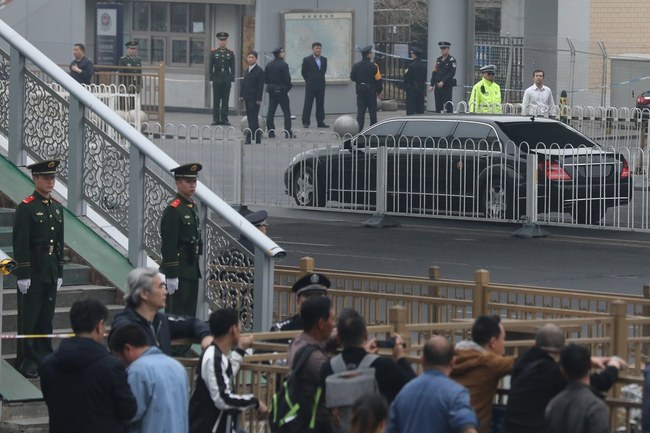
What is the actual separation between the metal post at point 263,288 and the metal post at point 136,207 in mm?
1712

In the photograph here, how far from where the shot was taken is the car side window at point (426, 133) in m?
23.3

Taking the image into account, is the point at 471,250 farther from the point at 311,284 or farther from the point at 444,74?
the point at 444,74

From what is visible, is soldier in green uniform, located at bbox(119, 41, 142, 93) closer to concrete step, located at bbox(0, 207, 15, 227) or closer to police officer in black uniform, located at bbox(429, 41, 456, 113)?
police officer in black uniform, located at bbox(429, 41, 456, 113)

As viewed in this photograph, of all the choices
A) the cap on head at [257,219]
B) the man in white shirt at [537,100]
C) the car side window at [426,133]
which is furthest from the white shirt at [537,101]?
the cap on head at [257,219]

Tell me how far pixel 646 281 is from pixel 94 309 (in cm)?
1056

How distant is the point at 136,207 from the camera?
1355 cm

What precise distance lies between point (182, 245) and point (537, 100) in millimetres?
17851

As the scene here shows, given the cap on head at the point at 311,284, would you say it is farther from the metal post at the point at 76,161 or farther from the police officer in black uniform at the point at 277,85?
the police officer in black uniform at the point at 277,85

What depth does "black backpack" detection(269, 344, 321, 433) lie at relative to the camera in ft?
28.0

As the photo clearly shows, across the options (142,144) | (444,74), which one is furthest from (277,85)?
(142,144)

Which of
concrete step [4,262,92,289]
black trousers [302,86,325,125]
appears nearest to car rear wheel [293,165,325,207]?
concrete step [4,262,92,289]

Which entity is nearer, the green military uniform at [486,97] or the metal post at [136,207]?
the metal post at [136,207]

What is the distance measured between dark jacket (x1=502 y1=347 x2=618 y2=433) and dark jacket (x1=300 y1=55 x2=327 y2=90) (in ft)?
101

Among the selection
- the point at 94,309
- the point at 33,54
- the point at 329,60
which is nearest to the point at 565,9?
the point at 329,60
